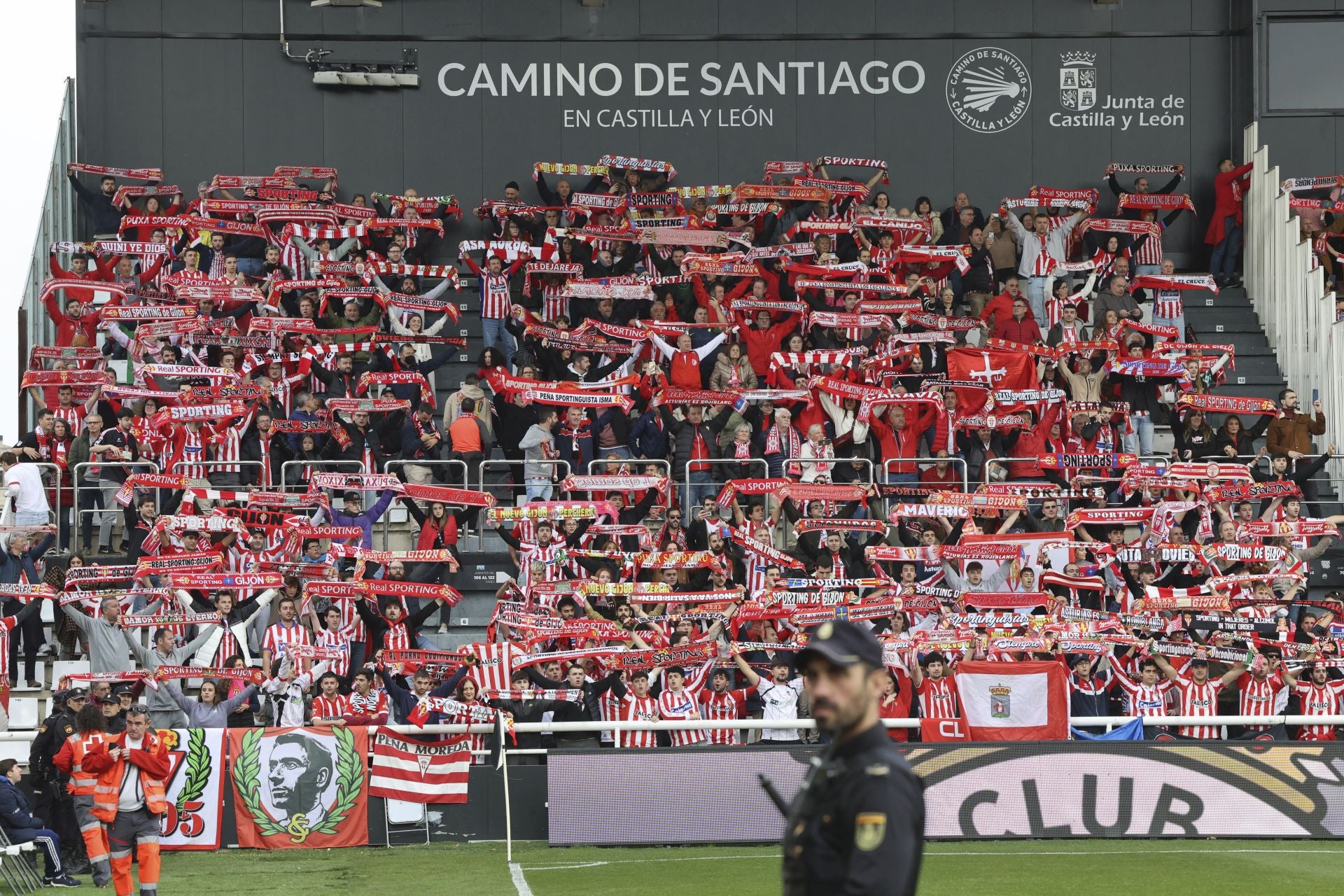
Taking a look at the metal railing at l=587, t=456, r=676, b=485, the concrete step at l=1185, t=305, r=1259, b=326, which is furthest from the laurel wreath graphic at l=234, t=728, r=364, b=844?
the concrete step at l=1185, t=305, r=1259, b=326

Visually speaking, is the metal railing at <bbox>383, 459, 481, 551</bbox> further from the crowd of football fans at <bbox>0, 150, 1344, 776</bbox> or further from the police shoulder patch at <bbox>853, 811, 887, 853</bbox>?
the police shoulder patch at <bbox>853, 811, 887, 853</bbox>

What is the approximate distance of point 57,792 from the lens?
16375 millimetres

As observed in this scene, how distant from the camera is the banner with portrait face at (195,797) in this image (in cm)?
1720

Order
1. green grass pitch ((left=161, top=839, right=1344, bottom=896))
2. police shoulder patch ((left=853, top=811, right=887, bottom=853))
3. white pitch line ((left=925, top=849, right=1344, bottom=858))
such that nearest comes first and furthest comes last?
police shoulder patch ((left=853, top=811, right=887, bottom=853)) < green grass pitch ((left=161, top=839, right=1344, bottom=896)) < white pitch line ((left=925, top=849, right=1344, bottom=858))

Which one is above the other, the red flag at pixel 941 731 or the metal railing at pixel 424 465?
the metal railing at pixel 424 465

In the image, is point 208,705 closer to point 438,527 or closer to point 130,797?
point 438,527

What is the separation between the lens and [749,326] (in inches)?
994

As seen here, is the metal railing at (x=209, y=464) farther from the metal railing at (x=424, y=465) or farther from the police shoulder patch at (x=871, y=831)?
the police shoulder patch at (x=871, y=831)

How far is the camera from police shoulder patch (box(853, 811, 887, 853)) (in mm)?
5203

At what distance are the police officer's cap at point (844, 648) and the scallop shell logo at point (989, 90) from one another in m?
26.6

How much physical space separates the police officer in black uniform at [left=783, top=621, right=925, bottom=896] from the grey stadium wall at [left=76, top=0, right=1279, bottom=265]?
25.4 m

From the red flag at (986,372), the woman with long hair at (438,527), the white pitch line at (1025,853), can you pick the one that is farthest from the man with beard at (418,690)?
the red flag at (986,372)

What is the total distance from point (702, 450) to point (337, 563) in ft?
16.6

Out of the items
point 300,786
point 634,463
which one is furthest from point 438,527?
point 300,786
